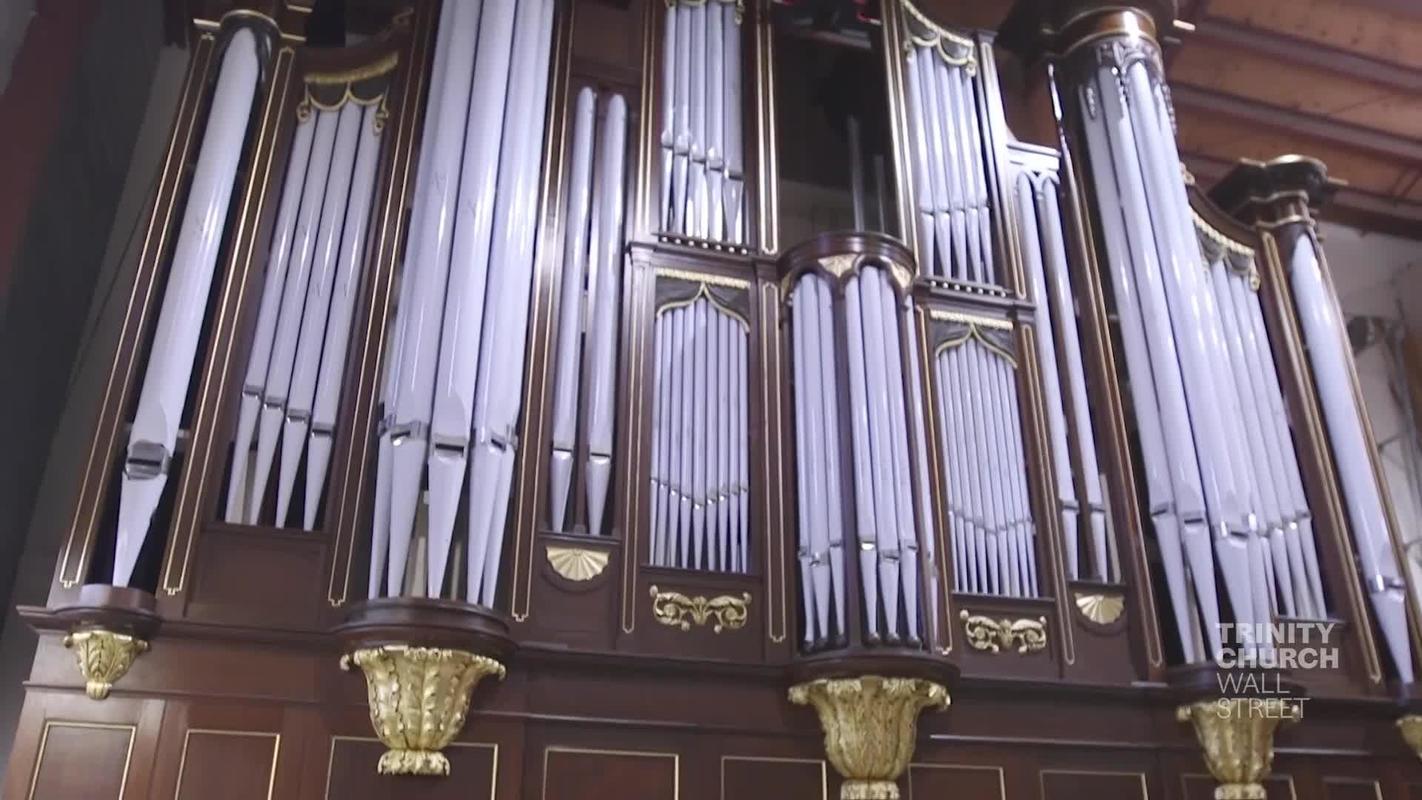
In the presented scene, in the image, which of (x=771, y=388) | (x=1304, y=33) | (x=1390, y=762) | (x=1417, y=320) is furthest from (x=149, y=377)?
(x=1417, y=320)

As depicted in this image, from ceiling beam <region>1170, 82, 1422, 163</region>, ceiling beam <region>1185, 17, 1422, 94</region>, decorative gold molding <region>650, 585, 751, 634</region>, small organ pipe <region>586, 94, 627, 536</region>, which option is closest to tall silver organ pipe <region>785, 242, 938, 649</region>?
decorative gold molding <region>650, 585, 751, 634</region>

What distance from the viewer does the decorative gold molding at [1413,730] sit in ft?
19.2

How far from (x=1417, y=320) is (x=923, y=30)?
4617 millimetres

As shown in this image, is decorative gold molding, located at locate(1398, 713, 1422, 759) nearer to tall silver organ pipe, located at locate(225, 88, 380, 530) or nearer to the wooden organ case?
the wooden organ case

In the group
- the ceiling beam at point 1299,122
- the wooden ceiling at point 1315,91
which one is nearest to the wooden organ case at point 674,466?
the wooden ceiling at point 1315,91

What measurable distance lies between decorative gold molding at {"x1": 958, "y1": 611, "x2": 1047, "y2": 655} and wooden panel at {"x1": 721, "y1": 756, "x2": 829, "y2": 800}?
0.94 meters

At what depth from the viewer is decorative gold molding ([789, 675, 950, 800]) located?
4.88 metres

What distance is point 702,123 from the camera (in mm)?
6500

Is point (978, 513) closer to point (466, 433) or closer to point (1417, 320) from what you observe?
point (466, 433)

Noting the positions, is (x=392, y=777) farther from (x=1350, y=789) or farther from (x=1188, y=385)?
(x=1350, y=789)

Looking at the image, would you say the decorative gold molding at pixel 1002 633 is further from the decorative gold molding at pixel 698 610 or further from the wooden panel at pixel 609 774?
the wooden panel at pixel 609 774

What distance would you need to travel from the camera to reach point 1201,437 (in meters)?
6.04

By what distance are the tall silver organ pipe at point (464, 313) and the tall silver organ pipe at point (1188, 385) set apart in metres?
3.08

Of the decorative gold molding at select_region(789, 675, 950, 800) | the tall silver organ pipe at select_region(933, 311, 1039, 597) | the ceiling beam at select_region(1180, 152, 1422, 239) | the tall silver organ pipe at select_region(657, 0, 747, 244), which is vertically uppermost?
the ceiling beam at select_region(1180, 152, 1422, 239)
